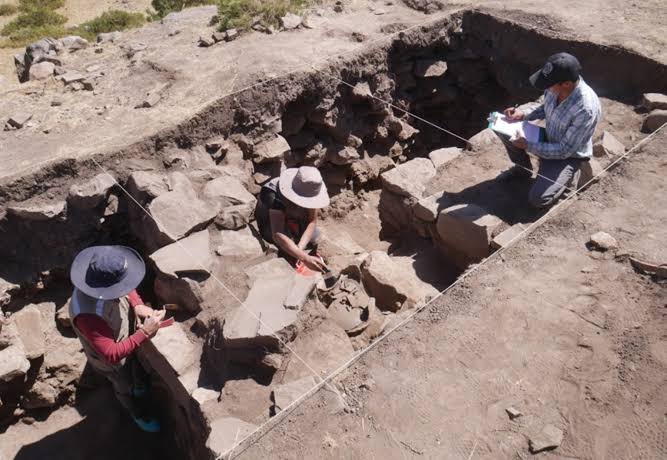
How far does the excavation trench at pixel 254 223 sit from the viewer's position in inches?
170

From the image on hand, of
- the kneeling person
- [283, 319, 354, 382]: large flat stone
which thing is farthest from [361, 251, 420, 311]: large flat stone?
[283, 319, 354, 382]: large flat stone

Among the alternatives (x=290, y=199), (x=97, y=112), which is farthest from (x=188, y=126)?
(x=290, y=199)

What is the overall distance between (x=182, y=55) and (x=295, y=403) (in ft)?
17.8

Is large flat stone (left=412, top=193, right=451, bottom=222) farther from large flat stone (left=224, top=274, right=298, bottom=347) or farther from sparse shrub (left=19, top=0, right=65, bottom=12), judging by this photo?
sparse shrub (left=19, top=0, right=65, bottom=12)

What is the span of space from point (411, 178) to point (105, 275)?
396cm

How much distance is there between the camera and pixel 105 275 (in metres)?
3.91

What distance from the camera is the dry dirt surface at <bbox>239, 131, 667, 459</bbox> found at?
11.2 feet

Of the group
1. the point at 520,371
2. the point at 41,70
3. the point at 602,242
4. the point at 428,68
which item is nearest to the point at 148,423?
the point at 520,371

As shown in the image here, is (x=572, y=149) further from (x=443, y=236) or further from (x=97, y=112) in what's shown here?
(x=97, y=112)

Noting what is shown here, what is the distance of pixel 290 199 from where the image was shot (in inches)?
199

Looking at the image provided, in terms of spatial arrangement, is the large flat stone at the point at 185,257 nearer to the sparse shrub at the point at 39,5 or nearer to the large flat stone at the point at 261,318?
the large flat stone at the point at 261,318

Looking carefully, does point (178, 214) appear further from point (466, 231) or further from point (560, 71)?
point (560, 71)

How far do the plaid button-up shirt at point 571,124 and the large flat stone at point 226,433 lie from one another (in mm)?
3488

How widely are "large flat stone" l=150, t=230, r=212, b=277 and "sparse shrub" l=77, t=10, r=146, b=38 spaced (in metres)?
7.75
